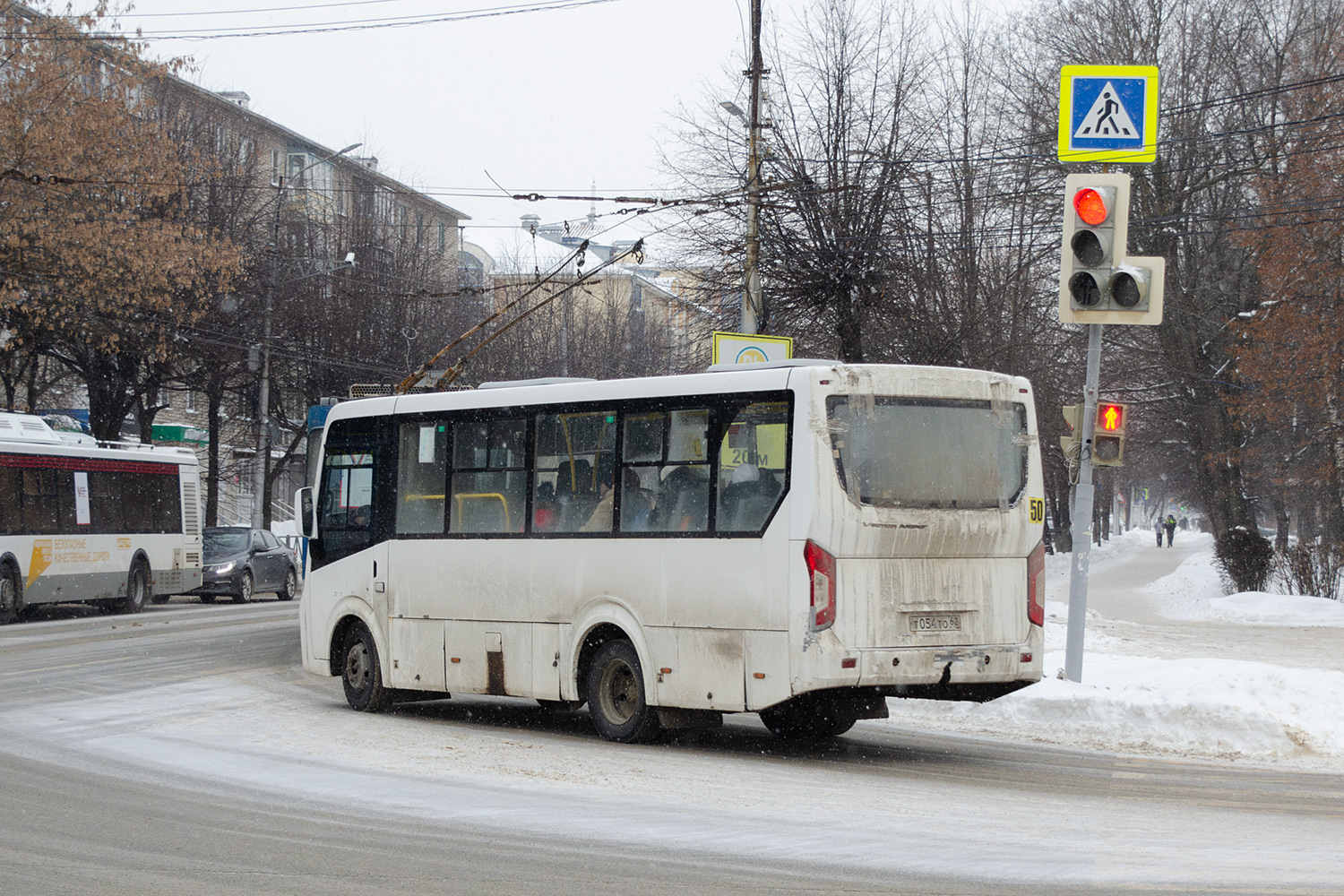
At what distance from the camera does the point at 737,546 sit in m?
10.1

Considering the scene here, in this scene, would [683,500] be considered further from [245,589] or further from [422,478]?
[245,589]

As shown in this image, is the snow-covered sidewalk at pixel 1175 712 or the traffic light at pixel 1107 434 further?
the traffic light at pixel 1107 434

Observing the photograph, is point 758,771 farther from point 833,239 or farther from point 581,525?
point 833,239

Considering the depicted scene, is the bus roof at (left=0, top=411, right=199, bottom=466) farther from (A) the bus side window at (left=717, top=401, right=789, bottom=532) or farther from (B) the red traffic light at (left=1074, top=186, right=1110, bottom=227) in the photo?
(B) the red traffic light at (left=1074, top=186, right=1110, bottom=227)

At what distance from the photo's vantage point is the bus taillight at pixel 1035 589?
10492 millimetres

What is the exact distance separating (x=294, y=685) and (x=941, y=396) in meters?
8.20

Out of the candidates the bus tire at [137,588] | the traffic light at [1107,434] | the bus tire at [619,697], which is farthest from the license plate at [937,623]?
the bus tire at [137,588]

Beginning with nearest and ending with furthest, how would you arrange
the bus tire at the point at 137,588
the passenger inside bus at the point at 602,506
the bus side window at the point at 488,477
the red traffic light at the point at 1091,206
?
the passenger inside bus at the point at 602,506, the bus side window at the point at 488,477, the red traffic light at the point at 1091,206, the bus tire at the point at 137,588

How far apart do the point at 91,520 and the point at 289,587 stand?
918 centimetres

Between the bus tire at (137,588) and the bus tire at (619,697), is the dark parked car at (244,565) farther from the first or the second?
the bus tire at (619,697)

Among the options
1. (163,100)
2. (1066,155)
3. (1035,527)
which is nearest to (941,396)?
(1035,527)

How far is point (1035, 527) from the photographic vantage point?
10.5 m

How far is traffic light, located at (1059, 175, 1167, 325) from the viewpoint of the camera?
1220 centimetres

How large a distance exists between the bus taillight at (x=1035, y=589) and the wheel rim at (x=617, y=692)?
2.90 meters
